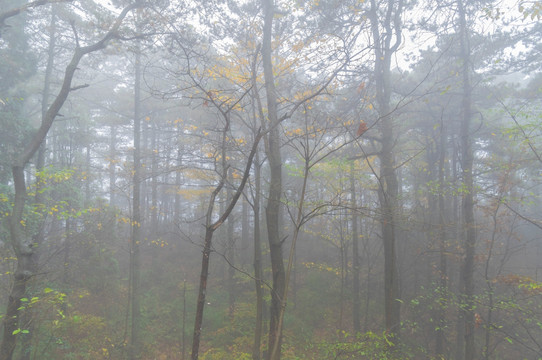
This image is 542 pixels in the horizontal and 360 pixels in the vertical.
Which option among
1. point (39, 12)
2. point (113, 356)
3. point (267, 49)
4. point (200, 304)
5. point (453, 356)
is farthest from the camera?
point (39, 12)

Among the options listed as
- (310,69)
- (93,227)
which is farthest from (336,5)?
(93,227)

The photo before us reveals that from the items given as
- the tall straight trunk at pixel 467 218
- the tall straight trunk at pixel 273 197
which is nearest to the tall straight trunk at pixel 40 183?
the tall straight trunk at pixel 273 197

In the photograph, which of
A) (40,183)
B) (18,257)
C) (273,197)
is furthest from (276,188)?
(40,183)

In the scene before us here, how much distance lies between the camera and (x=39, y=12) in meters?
10.8

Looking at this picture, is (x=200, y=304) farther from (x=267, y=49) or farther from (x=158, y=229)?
(x=158, y=229)

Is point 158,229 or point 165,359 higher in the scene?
point 158,229

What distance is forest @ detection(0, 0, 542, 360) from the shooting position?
4.56m

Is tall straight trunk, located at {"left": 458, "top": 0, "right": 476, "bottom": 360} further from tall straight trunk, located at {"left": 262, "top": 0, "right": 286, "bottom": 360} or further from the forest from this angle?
tall straight trunk, located at {"left": 262, "top": 0, "right": 286, "bottom": 360}

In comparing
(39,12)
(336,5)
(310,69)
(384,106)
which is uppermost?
(39,12)

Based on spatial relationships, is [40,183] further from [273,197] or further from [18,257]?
[273,197]

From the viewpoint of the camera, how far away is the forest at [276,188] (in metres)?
4.56

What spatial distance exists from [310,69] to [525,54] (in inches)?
342

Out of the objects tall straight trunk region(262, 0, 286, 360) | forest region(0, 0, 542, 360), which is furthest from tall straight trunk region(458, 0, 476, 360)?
tall straight trunk region(262, 0, 286, 360)

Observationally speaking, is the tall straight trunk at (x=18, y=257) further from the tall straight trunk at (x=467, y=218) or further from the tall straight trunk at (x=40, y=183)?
the tall straight trunk at (x=467, y=218)
